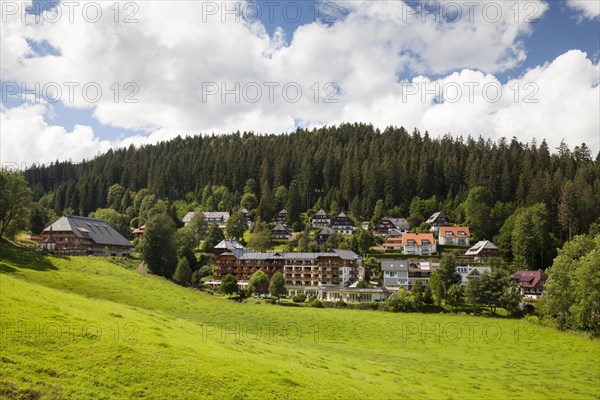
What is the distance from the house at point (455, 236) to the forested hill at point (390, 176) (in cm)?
1775

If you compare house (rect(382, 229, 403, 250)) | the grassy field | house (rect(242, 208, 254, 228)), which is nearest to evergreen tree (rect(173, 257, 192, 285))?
the grassy field

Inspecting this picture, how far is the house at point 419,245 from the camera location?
121m

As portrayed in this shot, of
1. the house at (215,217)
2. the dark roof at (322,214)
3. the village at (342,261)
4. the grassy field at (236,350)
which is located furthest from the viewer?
the house at (215,217)

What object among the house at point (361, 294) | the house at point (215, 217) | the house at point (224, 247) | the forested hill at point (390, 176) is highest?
the forested hill at point (390, 176)

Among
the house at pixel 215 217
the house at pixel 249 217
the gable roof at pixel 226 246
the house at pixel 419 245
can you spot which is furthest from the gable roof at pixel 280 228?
the house at pixel 419 245

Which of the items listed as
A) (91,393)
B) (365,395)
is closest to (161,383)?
(91,393)

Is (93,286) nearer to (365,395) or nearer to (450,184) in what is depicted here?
(365,395)

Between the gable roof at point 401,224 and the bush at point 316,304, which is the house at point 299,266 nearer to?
the bush at point 316,304

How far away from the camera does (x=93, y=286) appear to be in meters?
58.2

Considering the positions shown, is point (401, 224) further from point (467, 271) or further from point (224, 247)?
point (224, 247)

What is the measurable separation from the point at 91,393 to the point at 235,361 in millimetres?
9094

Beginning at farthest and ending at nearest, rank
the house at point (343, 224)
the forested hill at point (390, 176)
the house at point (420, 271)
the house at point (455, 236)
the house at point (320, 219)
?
the house at point (320, 219), the house at point (343, 224), the forested hill at point (390, 176), the house at point (455, 236), the house at point (420, 271)

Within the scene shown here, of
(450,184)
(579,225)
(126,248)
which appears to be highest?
(450,184)

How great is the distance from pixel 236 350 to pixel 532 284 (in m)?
79.3
